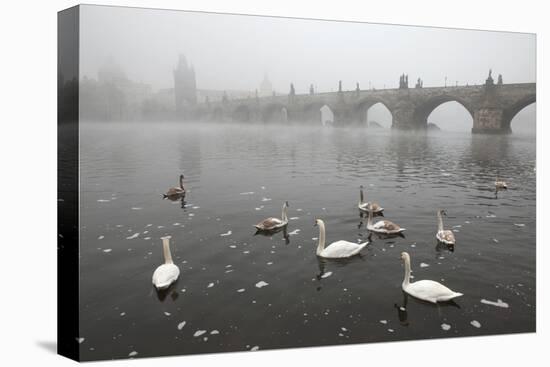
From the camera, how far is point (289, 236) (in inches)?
364

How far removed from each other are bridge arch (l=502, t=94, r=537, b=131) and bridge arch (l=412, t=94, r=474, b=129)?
69cm

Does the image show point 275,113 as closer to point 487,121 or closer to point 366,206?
point 366,206

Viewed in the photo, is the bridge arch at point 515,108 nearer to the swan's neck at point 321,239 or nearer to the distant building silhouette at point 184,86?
the swan's neck at point 321,239

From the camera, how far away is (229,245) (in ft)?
28.8

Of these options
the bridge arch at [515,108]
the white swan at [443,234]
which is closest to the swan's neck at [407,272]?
the white swan at [443,234]

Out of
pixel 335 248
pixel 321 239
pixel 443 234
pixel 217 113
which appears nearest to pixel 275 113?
pixel 217 113

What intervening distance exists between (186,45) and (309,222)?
4.23 meters

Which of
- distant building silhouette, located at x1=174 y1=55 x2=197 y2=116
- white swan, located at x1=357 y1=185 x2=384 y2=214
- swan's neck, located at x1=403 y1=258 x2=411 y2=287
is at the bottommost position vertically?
swan's neck, located at x1=403 y1=258 x2=411 y2=287

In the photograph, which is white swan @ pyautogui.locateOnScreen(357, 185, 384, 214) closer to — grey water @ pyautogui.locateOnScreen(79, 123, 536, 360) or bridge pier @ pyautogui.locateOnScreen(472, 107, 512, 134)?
grey water @ pyautogui.locateOnScreen(79, 123, 536, 360)

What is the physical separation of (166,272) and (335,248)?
312cm

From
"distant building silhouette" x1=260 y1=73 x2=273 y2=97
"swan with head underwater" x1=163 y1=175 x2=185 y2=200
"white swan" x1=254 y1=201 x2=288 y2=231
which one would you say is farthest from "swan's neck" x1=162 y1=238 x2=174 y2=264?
"distant building silhouette" x1=260 y1=73 x2=273 y2=97

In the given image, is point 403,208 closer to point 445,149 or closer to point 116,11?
point 445,149

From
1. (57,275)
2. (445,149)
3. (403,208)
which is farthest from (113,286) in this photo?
(445,149)

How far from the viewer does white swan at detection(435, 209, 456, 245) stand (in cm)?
916
